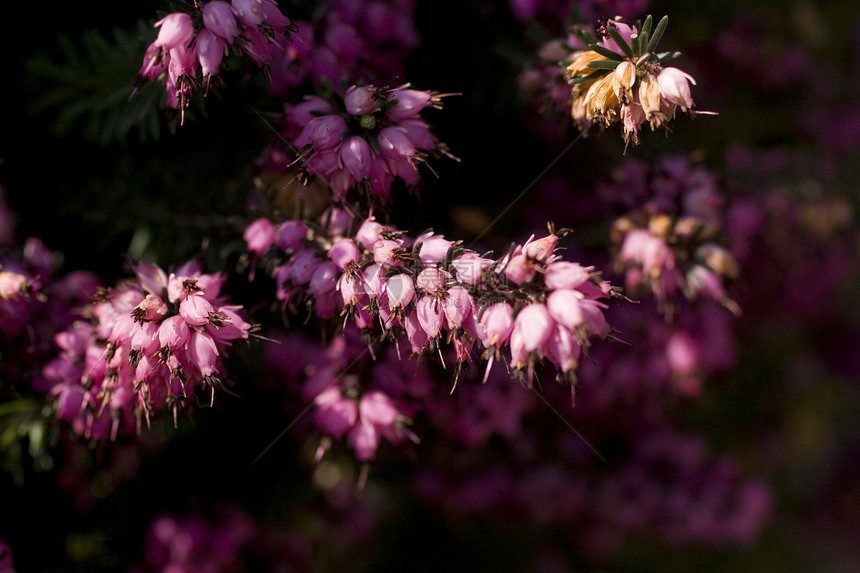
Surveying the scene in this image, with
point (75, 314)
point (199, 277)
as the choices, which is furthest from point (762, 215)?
point (75, 314)

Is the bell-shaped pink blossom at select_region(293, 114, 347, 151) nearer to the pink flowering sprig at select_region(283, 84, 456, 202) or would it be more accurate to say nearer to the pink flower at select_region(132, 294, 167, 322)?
the pink flowering sprig at select_region(283, 84, 456, 202)

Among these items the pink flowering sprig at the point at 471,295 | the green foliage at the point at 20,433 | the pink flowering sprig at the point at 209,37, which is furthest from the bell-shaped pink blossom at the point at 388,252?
the green foliage at the point at 20,433

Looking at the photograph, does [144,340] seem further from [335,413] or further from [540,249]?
[540,249]

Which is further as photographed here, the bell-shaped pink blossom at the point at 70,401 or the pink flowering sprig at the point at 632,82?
the bell-shaped pink blossom at the point at 70,401

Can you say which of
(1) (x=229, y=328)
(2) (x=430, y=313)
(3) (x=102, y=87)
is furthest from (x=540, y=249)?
(3) (x=102, y=87)

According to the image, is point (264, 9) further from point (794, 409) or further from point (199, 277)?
point (794, 409)

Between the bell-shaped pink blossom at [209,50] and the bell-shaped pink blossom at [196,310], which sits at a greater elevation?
the bell-shaped pink blossom at [209,50]

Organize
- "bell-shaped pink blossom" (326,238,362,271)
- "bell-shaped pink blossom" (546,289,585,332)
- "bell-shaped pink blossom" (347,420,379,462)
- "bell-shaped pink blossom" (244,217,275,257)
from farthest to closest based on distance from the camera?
"bell-shaped pink blossom" (347,420,379,462) < "bell-shaped pink blossom" (244,217,275,257) < "bell-shaped pink blossom" (326,238,362,271) < "bell-shaped pink blossom" (546,289,585,332)

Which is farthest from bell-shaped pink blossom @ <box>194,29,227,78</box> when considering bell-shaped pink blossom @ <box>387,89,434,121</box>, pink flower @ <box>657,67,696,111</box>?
pink flower @ <box>657,67,696,111</box>

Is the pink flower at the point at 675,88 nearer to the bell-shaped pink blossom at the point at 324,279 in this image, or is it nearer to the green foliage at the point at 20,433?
the bell-shaped pink blossom at the point at 324,279
